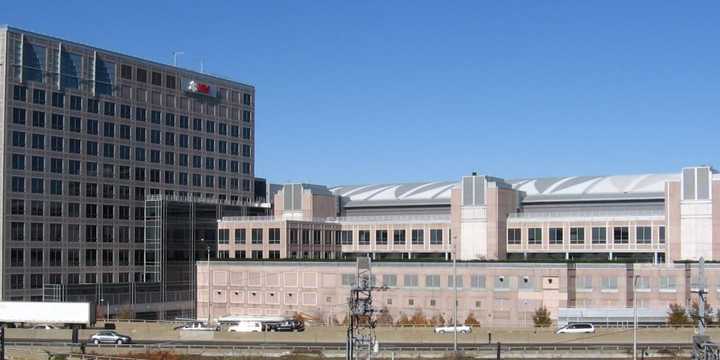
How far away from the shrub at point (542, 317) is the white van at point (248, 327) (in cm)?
3180

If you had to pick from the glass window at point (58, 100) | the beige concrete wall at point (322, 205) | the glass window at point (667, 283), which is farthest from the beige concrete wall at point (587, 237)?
the glass window at point (58, 100)

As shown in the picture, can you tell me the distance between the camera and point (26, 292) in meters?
136

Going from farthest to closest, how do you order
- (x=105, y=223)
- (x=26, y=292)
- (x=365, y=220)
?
1. (x=365, y=220)
2. (x=105, y=223)
3. (x=26, y=292)

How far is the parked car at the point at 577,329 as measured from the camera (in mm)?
102231

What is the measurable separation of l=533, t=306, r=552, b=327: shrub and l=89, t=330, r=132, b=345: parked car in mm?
46819

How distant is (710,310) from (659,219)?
21358 millimetres

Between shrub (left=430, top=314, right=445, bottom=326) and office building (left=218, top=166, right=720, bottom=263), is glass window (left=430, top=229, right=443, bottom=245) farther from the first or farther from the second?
shrub (left=430, top=314, right=445, bottom=326)

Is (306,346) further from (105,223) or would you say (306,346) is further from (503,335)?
(105,223)

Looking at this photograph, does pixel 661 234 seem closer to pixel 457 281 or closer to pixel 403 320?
pixel 457 281

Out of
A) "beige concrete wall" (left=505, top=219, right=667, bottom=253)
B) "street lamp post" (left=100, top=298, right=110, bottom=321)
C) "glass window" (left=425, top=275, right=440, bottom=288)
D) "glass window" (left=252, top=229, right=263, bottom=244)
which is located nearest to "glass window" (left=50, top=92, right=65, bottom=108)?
"street lamp post" (left=100, top=298, right=110, bottom=321)

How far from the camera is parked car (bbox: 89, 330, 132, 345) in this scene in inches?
3930

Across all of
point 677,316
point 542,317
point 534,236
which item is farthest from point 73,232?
point 677,316

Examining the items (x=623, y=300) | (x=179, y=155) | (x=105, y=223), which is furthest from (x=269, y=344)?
(x=179, y=155)

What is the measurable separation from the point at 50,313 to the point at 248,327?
72.2ft
